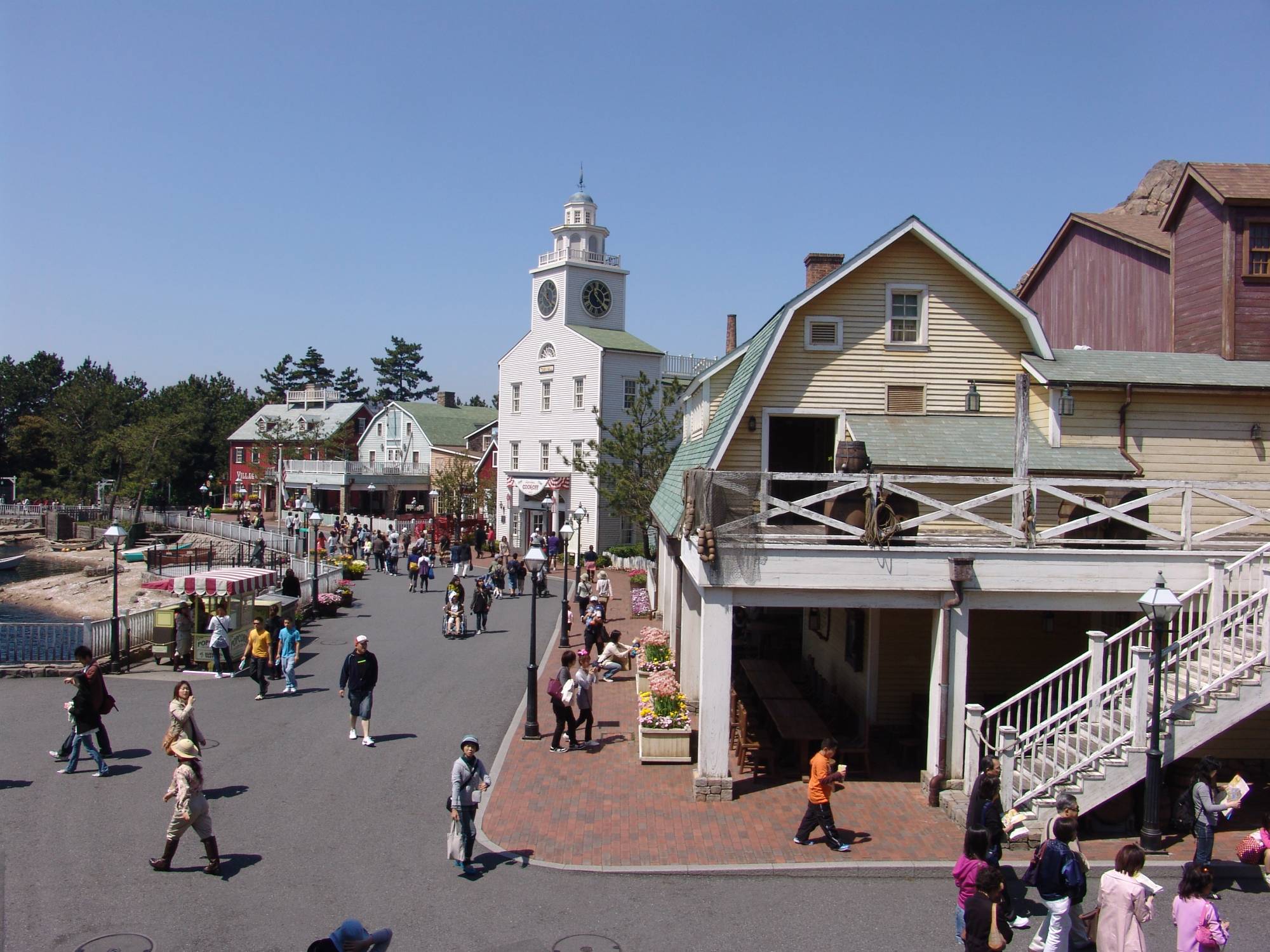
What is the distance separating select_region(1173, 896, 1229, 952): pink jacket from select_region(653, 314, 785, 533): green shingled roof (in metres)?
7.74

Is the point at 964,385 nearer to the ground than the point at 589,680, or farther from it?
farther from it

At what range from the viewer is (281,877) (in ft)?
33.0

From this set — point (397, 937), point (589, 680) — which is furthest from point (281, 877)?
point (589, 680)

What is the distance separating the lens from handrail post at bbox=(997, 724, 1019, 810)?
1135 cm

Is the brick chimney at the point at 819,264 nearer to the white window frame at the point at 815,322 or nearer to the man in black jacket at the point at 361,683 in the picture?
the white window frame at the point at 815,322

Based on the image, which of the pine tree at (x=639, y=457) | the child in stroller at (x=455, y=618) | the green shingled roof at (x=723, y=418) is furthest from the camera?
the pine tree at (x=639, y=457)

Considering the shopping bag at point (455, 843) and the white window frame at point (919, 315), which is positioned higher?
the white window frame at point (919, 315)

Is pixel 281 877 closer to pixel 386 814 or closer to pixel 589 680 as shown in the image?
pixel 386 814

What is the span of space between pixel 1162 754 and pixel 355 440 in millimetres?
69780

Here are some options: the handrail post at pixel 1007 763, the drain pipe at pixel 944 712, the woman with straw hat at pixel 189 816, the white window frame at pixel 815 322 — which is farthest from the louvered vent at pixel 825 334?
the woman with straw hat at pixel 189 816

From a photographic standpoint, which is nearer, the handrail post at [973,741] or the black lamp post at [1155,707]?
the black lamp post at [1155,707]

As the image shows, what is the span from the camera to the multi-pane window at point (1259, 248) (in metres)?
16.2

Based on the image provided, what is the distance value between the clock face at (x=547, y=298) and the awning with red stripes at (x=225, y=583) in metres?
25.9

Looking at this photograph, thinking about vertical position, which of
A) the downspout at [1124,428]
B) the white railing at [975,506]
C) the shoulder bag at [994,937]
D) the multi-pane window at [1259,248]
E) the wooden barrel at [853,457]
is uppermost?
the multi-pane window at [1259,248]
